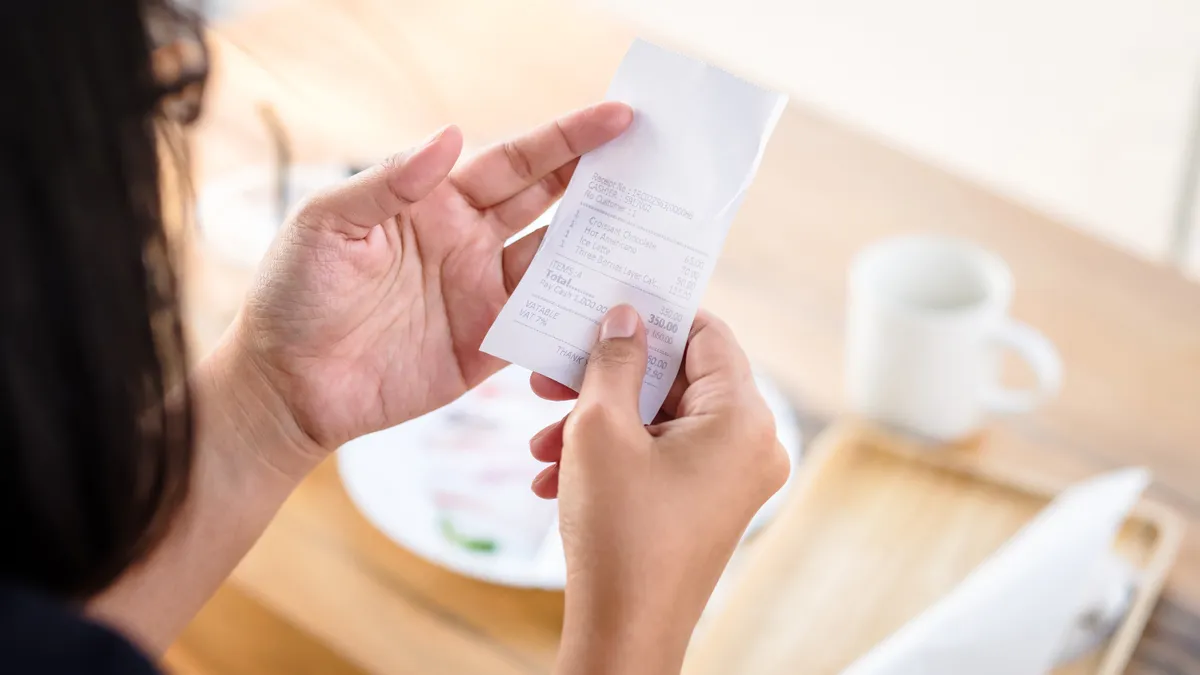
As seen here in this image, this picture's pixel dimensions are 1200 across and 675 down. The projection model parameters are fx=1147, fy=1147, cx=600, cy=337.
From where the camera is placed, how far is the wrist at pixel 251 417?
0.79 metres

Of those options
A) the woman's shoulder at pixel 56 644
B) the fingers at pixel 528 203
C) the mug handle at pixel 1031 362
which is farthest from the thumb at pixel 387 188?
the mug handle at pixel 1031 362

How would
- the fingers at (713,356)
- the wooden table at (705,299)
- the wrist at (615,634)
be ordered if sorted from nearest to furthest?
1. the wrist at (615,634)
2. the fingers at (713,356)
3. the wooden table at (705,299)

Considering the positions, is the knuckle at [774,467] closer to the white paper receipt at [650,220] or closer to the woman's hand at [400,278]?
the white paper receipt at [650,220]

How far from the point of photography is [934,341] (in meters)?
0.89

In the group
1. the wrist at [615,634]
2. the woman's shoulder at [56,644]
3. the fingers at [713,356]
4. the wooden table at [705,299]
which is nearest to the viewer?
the woman's shoulder at [56,644]

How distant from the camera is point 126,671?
1.39ft

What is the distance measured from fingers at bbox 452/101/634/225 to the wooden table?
28 centimetres

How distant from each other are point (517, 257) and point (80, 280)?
1.38 ft

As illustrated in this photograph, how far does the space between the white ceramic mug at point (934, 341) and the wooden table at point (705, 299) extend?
0.17 feet

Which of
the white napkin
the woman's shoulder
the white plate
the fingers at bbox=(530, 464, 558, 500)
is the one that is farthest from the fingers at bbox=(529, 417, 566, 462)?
the woman's shoulder

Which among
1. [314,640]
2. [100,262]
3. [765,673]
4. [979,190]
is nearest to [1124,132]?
[979,190]

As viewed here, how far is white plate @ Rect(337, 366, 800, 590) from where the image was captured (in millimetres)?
859

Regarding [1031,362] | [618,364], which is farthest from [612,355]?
[1031,362]

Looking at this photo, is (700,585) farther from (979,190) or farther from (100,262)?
(979,190)
